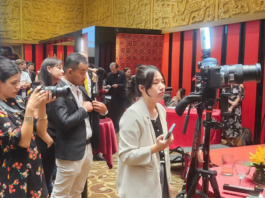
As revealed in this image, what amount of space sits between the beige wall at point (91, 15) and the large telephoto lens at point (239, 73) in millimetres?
4662

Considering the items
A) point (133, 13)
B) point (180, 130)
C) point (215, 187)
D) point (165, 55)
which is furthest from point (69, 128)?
point (133, 13)

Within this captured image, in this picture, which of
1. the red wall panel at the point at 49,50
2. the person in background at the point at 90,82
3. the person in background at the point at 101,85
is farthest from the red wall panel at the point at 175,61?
the red wall panel at the point at 49,50

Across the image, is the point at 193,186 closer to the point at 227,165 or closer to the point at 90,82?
the point at 227,165

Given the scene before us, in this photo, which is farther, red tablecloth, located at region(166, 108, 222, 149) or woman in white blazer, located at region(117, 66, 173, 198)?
red tablecloth, located at region(166, 108, 222, 149)

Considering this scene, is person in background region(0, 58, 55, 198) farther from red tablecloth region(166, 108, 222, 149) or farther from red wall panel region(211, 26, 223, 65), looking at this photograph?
red wall panel region(211, 26, 223, 65)

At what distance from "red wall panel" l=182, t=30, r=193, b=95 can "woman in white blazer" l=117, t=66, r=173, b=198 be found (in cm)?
533

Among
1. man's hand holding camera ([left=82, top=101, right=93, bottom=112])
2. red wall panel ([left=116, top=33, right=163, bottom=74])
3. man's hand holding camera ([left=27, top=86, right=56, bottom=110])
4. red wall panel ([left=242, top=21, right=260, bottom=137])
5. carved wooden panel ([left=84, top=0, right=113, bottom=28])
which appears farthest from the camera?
carved wooden panel ([left=84, top=0, right=113, bottom=28])

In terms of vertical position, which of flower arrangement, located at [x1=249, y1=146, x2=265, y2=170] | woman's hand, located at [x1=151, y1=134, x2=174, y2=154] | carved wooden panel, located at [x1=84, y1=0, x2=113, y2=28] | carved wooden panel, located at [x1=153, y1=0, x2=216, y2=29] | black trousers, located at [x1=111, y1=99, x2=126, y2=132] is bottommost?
black trousers, located at [x1=111, y1=99, x2=126, y2=132]

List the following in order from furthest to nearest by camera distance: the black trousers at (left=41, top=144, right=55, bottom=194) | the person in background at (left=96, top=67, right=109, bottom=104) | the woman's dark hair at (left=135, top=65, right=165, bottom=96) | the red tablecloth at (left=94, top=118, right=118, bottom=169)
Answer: the person in background at (left=96, top=67, right=109, bottom=104) → the red tablecloth at (left=94, top=118, right=118, bottom=169) → the black trousers at (left=41, top=144, right=55, bottom=194) → the woman's dark hair at (left=135, top=65, right=165, bottom=96)

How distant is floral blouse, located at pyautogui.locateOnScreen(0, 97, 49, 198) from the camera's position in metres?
1.53

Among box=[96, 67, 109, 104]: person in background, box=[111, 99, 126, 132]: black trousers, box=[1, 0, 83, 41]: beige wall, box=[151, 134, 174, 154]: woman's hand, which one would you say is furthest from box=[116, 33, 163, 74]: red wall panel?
box=[151, 134, 174, 154]: woman's hand

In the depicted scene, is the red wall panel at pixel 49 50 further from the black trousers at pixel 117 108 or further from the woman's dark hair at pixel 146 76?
the woman's dark hair at pixel 146 76

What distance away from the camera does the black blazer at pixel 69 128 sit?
2.06 meters

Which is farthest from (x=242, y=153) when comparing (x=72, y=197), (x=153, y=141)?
(x=72, y=197)
